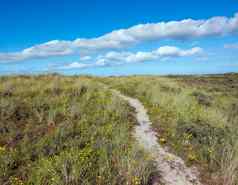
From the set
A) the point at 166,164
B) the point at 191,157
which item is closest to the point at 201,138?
the point at 191,157

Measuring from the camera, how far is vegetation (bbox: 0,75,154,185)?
5.21m

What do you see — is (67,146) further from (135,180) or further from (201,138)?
(201,138)

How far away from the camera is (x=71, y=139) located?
704cm

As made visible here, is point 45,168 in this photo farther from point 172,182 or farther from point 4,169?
point 172,182

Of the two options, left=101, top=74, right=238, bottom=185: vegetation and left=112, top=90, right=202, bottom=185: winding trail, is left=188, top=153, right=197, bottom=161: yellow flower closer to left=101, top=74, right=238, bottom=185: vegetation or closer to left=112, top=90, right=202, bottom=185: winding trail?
left=101, top=74, right=238, bottom=185: vegetation

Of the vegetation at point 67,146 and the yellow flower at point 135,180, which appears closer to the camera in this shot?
the yellow flower at point 135,180

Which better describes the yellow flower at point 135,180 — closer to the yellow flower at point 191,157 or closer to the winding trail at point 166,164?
the winding trail at point 166,164

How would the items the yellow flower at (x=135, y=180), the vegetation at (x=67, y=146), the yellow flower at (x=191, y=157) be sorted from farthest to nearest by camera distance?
1. the yellow flower at (x=191, y=157)
2. the vegetation at (x=67, y=146)
3. the yellow flower at (x=135, y=180)

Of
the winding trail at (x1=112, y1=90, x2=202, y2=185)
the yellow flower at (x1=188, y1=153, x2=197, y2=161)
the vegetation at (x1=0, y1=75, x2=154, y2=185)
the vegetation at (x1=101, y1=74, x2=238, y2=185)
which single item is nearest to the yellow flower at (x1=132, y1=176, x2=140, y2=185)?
the vegetation at (x1=0, y1=75, x2=154, y2=185)

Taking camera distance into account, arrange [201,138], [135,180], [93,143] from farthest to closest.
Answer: [201,138], [93,143], [135,180]

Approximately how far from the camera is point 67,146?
6680 millimetres

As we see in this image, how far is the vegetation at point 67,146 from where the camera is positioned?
5.21 meters

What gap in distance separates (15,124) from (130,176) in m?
4.99

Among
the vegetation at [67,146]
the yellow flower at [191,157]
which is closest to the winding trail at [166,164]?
the yellow flower at [191,157]
